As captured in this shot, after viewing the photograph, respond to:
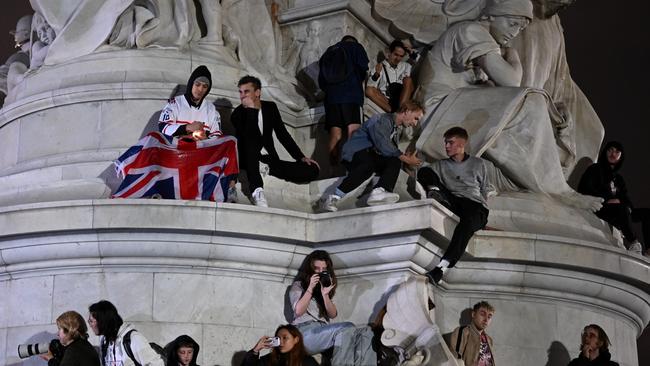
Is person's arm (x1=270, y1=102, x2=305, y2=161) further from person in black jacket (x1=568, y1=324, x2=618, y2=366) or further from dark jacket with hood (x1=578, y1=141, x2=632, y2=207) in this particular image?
dark jacket with hood (x1=578, y1=141, x2=632, y2=207)

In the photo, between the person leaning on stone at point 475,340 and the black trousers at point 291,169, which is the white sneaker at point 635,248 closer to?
the person leaning on stone at point 475,340

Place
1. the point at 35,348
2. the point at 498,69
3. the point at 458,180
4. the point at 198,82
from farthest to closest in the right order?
the point at 498,69, the point at 198,82, the point at 458,180, the point at 35,348

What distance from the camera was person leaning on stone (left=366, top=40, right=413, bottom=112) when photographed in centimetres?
2039

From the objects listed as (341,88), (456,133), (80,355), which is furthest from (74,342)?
(341,88)

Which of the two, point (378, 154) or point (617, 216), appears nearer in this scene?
point (378, 154)

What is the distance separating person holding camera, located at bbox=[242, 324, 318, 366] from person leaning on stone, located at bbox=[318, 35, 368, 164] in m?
3.76

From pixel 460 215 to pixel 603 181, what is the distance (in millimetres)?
3930

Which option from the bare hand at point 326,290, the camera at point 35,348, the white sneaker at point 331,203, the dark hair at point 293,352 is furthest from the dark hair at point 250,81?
the camera at point 35,348

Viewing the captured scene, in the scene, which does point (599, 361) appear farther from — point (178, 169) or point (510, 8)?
point (510, 8)

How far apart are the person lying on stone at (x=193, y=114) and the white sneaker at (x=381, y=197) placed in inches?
75.2

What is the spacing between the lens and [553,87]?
73.7 feet

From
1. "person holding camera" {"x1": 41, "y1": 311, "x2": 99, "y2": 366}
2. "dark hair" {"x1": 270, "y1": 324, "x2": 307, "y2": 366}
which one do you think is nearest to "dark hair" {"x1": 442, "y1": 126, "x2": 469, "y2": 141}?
"dark hair" {"x1": 270, "y1": 324, "x2": 307, "y2": 366}

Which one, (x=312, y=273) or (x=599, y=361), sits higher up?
(x=312, y=273)

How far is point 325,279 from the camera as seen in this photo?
16.9 meters
